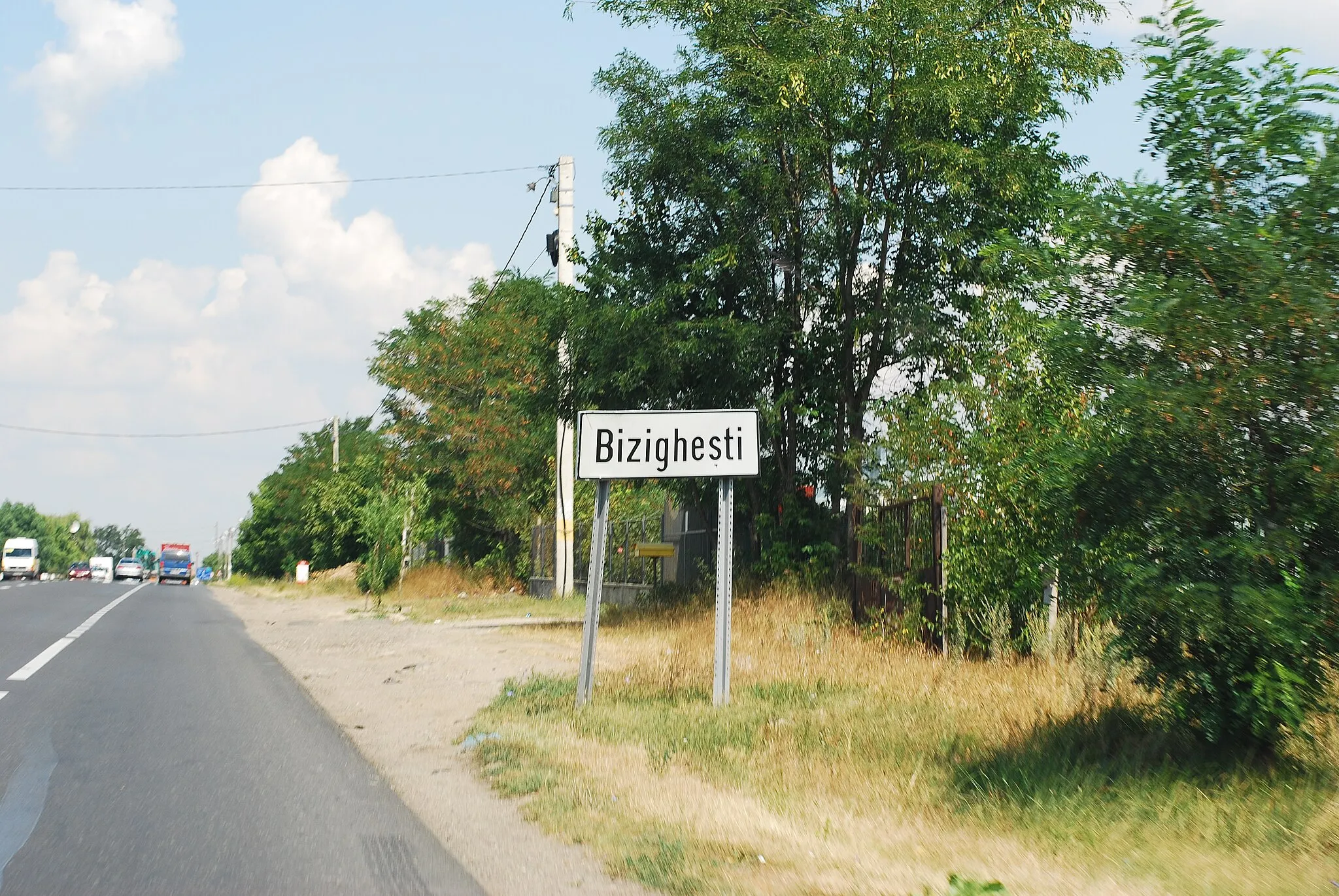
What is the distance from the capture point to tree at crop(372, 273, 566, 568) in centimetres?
3891

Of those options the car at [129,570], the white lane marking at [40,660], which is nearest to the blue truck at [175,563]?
the car at [129,570]

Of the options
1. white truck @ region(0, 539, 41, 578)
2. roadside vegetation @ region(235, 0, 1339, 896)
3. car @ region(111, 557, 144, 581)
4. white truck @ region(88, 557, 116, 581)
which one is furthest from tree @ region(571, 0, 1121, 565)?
white truck @ region(88, 557, 116, 581)

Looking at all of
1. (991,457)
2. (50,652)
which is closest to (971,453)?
(991,457)

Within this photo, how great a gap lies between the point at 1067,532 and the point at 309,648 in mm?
14520

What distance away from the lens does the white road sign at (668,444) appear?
1133 centimetres

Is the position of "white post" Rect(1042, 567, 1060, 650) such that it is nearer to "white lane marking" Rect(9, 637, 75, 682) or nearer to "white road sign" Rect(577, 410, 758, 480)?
"white road sign" Rect(577, 410, 758, 480)

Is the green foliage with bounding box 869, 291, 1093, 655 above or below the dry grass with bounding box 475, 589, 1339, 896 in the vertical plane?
above

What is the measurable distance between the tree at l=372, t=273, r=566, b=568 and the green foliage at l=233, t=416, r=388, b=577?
2.36 meters

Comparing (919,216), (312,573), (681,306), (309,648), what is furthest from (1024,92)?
(312,573)

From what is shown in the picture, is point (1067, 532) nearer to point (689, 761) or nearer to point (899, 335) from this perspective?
point (689, 761)

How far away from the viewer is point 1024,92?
1733 centimetres

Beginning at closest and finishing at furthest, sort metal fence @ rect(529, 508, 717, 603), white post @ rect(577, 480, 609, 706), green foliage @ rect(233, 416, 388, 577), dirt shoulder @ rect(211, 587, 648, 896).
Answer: dirt shoulder @ rect(211, 587, 648, 896)
white post @ rect(577, 480, 609, 706)
metal fence @ rect(529, 508, 717, 603)
green foliage @ rect(233, 416, 388, 577)

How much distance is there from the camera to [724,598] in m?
11.2

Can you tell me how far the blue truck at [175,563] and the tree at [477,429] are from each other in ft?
173
